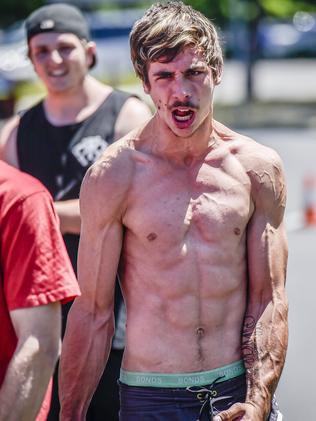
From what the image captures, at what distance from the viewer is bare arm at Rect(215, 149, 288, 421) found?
389 cm

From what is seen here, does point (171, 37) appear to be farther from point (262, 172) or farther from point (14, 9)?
point (14, 9)

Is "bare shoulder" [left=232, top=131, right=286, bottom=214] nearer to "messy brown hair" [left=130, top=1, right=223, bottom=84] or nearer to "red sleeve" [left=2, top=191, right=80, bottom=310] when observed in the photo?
"messy brown hair" [left=130, top=1, right=223, bottom=84]

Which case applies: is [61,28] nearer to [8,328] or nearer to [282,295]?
[282,295]

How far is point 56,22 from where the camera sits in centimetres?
560

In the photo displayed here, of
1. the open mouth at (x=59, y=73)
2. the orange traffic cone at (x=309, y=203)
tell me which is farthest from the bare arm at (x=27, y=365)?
the orange traffic cone at (x=309, y=203)

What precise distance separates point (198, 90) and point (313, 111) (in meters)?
23.4

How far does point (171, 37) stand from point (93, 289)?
86 centimetres

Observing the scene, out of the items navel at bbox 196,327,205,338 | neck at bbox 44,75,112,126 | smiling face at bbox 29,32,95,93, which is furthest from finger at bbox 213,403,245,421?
smiling face at bbox 29,32,95,93

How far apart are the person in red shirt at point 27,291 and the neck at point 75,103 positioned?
227 cm

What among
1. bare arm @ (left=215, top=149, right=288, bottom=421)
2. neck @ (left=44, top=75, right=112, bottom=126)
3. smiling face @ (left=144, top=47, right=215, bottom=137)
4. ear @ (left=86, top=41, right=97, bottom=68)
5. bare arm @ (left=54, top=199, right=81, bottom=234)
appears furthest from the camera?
ear @ (left=86, top=41, right=97, bottom=68)

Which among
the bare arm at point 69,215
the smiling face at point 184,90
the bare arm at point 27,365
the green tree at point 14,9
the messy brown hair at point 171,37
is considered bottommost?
the green tree at point 14,9

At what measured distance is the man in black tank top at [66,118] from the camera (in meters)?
5.33

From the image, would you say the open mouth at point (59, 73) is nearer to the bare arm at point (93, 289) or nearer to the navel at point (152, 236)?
the bare arm at point (93, 289)

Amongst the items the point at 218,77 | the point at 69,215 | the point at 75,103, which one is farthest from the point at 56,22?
the point at 218,77
